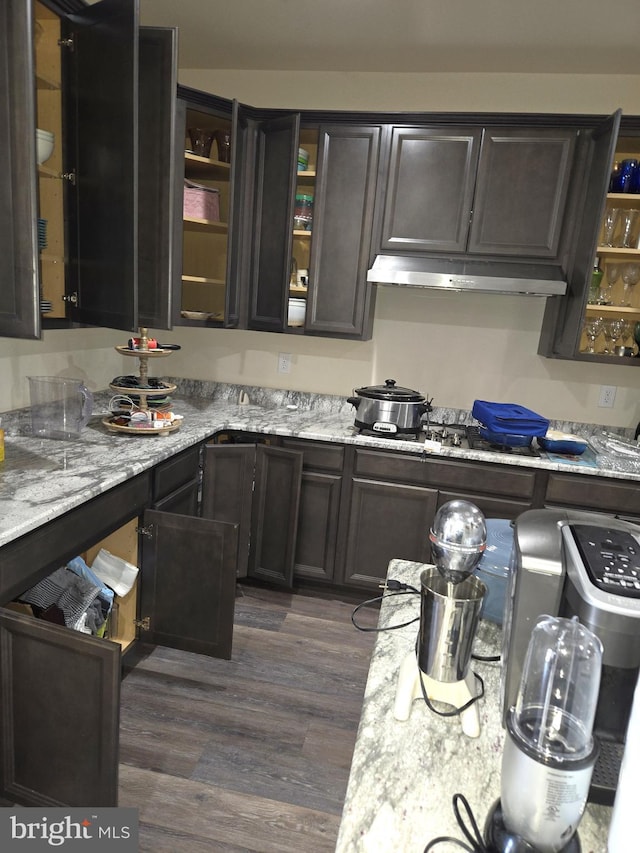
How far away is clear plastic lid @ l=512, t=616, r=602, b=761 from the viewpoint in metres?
0.64

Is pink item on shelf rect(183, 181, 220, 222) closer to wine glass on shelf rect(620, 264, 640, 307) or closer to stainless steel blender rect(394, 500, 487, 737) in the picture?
wine glass on shelf rect(620, 264, 640, 307)

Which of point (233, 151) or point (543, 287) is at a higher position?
point (233, 151)

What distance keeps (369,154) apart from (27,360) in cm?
188

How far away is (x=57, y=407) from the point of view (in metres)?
2.30

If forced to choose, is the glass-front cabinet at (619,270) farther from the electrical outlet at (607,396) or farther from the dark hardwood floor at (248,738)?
the dark hardwood floor at (248,738)

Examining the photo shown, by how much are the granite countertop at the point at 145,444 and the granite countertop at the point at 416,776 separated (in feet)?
3.36

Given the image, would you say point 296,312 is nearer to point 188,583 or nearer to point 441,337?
point 441,337

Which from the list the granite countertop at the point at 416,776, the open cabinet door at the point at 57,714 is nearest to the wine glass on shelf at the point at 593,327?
the granite countertop at the point at 416,776

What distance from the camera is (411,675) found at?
90cm

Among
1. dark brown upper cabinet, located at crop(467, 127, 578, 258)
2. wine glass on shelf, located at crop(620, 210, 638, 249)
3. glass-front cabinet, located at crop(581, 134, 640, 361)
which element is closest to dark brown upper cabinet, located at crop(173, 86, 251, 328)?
dark brown upper cabinet, located at crop(467, 127, 578, 258)

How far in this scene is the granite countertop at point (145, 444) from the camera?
1.65 metres

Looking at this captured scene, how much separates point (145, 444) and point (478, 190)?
1.94 m

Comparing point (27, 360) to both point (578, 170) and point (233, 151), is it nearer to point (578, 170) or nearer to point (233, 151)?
point (233, 151)

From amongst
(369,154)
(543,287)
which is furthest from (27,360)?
(543,287)
